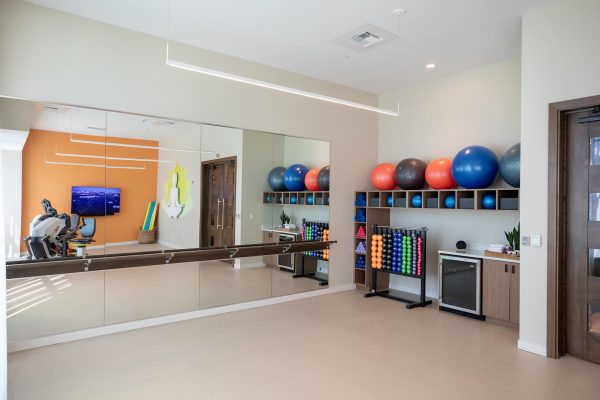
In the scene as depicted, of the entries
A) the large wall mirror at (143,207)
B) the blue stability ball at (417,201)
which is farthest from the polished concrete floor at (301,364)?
the blue stability ball at (417,201)

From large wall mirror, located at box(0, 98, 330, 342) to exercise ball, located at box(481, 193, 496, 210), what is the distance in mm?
2463

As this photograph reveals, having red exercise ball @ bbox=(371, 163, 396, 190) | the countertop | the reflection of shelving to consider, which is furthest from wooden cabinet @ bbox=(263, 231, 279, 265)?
the countertop

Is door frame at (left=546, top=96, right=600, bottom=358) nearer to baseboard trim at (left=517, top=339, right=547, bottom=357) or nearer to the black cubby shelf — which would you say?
baseboard trim at (left=517, top=339, right=547, bottom=357)

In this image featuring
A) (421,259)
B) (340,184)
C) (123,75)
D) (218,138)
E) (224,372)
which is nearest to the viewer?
(224,372)

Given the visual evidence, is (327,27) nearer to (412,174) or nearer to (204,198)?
(412,174)

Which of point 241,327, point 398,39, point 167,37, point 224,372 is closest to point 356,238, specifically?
point 241,327

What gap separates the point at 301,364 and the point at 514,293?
3009mm

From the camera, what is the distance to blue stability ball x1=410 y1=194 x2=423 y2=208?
6.06 meters

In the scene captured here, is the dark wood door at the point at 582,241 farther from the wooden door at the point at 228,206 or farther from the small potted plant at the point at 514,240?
the wooden door at the point at 228,206

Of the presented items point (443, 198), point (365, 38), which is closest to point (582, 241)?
point (443, 198)

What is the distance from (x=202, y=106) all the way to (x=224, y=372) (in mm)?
3393

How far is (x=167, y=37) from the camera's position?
4949mm

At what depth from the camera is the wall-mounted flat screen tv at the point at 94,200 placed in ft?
14.3

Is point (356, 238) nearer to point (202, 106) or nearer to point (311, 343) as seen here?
point (311, 343)
